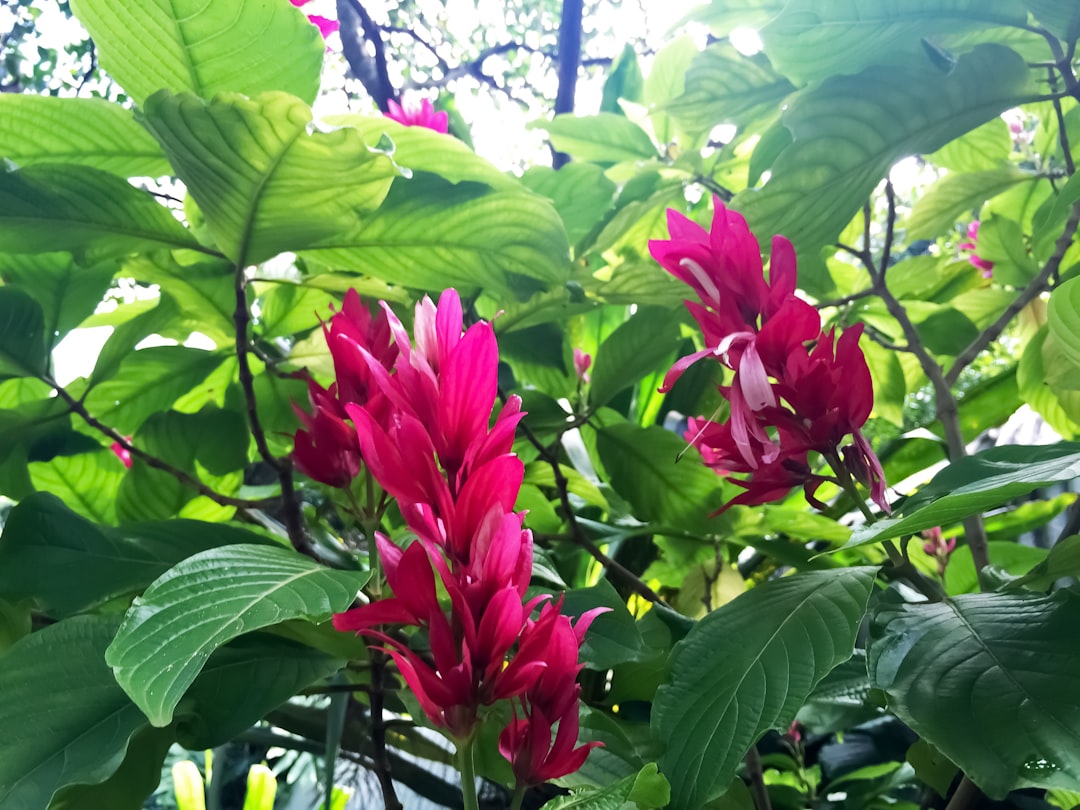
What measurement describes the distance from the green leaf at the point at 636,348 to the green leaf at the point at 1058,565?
297 mm

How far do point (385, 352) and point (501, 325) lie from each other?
23cm

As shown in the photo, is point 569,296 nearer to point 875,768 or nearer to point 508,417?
point 508,417

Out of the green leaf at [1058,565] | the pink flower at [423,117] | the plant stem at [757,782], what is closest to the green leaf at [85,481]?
the pink flower at [423,117]

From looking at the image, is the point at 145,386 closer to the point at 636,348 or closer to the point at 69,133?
the point at 69,133

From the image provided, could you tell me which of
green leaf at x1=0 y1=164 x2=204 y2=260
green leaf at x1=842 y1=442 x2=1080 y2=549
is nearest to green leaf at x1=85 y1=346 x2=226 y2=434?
green leaf at x1=0 y1=164 x2=204 y2=260

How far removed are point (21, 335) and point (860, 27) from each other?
0.60 m

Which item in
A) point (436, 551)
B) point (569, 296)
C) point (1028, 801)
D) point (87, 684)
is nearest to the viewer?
point (436, 551)

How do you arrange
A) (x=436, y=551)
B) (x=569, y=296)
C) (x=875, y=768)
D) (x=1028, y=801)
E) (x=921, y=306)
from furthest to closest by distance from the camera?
1. (x=921, y=306)
2. (x=875, y=768)
3. (x=569, y=296)
4. (x=1028, y=801)
5. (x=436, y=551)

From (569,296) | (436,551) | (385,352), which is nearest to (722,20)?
(569,296)

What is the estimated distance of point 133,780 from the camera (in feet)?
1.25

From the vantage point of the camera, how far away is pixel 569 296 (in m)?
0.56

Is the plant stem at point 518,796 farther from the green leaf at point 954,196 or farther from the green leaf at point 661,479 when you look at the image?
the green leaf at point 954,196

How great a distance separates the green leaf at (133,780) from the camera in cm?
37

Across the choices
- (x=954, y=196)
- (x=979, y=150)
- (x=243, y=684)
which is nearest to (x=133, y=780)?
(x=243, y=684)
